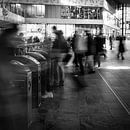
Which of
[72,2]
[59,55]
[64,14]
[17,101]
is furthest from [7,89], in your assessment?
[72,2]

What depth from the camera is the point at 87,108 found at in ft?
24.8

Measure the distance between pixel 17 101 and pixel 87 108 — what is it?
7.62 feet

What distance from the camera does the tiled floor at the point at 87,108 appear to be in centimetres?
618

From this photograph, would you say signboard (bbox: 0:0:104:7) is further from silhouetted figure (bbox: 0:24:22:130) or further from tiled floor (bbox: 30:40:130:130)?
silhouetted figure (bbox: 0:24:22:130)

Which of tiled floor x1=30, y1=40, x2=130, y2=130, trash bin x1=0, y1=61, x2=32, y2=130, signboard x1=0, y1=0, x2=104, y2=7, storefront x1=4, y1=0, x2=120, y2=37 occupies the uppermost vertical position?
signboard x1=0, y1=0, x2=104, y2=7

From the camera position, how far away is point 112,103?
8.20 metres

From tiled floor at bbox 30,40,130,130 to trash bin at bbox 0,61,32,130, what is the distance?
0.50 metres

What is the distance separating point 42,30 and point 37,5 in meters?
4.98

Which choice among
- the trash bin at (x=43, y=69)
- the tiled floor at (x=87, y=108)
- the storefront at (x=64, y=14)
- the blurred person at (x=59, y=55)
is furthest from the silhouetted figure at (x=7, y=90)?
the storefront at (x=64, y=14)

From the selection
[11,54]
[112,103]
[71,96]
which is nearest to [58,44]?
[71,96]

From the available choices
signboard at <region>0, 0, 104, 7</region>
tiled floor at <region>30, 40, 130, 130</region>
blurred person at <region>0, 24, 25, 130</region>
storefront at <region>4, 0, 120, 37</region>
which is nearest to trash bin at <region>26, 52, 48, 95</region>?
tiled floor at <region>30, 40, 130, 130</region>

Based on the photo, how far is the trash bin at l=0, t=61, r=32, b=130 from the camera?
556 centimetres

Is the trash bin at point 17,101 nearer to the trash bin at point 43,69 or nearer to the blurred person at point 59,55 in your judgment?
the trash bin at point 43,69

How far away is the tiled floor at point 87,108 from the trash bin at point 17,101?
1.65ft
